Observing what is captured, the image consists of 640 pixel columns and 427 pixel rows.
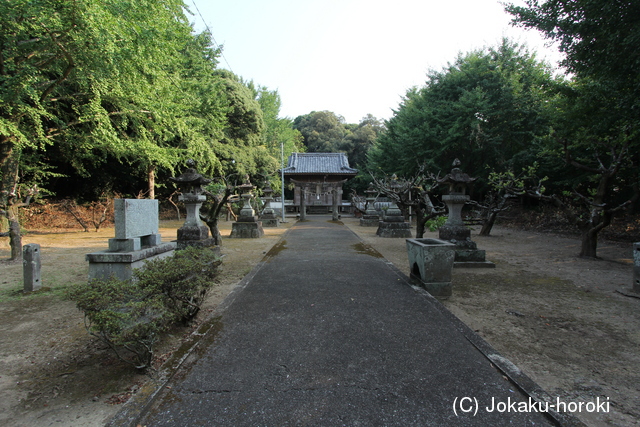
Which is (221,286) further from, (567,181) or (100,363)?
(567,181)

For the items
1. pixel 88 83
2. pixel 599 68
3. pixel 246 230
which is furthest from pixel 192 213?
pixel 599 68

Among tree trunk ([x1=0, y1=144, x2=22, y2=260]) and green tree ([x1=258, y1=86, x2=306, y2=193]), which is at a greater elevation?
green tree ([x1=258, y1=86, x2=306, y2=193])

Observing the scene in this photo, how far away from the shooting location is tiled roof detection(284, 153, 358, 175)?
2311 cm

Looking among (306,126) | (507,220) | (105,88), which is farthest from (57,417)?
(306,126)

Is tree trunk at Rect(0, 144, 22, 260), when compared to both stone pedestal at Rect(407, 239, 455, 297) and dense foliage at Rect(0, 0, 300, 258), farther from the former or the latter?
stone pedestal at Rect(407, 239, 455, 297)

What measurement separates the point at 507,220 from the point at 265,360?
1800 centimetres

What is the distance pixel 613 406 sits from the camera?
7.23ft

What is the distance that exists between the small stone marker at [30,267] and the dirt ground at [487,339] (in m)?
0.21

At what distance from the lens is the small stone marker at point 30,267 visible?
15.9 ft

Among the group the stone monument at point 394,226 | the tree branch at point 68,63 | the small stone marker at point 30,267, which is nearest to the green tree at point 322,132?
the stone monument at point 394,226

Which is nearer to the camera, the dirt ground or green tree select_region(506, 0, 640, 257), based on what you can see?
the dirt ground

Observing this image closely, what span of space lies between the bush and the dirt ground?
258 millimetres

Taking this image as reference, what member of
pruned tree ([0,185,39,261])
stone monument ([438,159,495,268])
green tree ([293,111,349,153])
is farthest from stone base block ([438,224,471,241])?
green tree ([293,111,349,153])

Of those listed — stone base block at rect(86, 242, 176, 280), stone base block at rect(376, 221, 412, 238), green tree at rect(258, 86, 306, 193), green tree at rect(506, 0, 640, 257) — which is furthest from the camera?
green tree at rect(258, 86, 306, 193)
